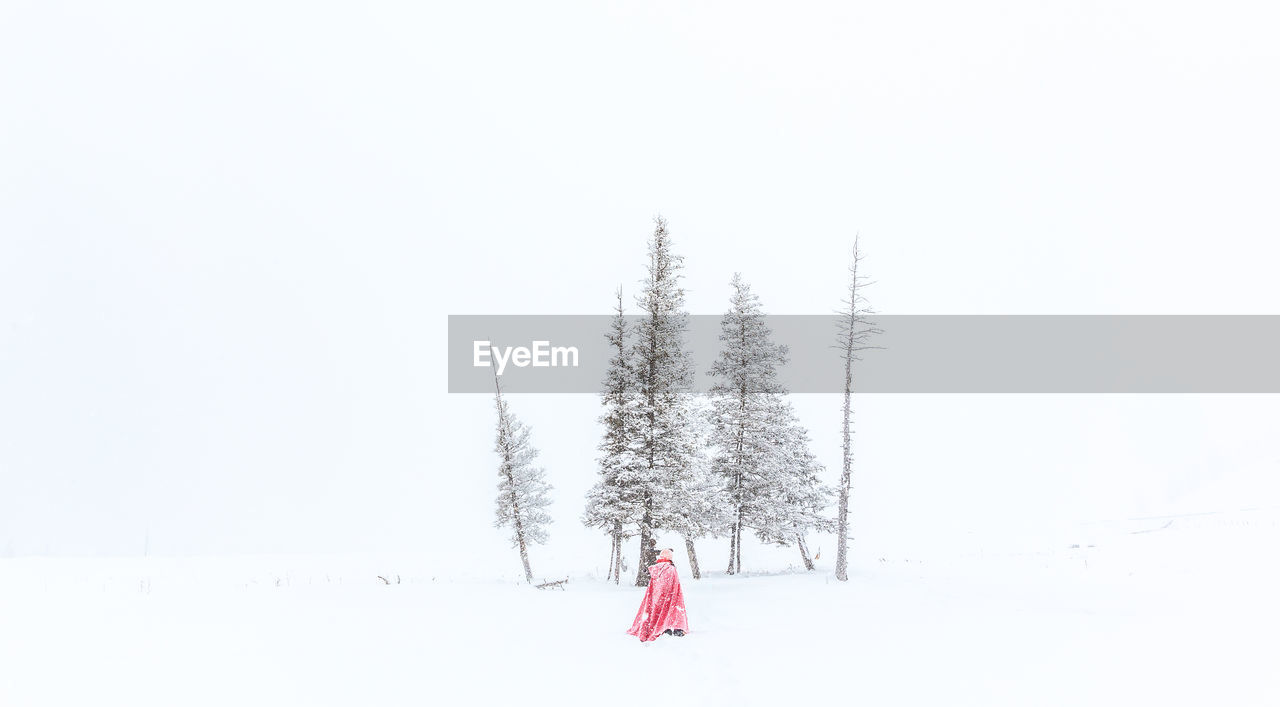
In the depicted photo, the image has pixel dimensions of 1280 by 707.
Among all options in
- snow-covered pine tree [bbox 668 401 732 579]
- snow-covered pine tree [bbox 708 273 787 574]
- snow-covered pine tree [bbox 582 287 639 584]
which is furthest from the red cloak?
snow-covered pine tree [bbox 708 273 787 574]

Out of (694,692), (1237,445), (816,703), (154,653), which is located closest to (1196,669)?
(816,703)

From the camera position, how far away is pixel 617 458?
79.2 feet

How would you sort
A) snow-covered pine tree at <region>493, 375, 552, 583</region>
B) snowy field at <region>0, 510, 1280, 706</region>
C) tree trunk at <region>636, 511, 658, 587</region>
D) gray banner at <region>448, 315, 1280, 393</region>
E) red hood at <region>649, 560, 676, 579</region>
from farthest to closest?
gray banner at <region>448, 315, 1280, 393</region> < snow-covered pine tree at <region>493, 375, 552, 583</region> < tree trunk at <region>636, 511, 658, 587</region> < red hood at <region>649, 560, 676, 579</region> < snowy field at <region>0, 510, 1280, 706</region>

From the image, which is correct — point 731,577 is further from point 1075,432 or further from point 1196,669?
point 1075,432

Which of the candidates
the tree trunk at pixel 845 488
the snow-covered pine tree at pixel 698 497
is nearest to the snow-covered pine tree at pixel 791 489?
the snow-covered pine tree at pixel 698 497

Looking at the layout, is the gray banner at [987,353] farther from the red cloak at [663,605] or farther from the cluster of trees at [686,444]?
the red cloak at [663,605]

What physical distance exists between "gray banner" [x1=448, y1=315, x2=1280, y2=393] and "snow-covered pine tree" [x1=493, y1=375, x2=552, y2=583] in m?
1.79

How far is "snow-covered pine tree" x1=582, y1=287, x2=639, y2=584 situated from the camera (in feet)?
77.7

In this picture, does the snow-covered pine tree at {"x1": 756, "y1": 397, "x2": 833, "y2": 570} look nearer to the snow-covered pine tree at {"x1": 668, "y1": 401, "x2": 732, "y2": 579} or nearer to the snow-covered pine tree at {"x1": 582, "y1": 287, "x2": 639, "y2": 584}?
the snow-covered pine tree at {"x1": 668, "y1": 401, "x2": 732, "y2": 579}

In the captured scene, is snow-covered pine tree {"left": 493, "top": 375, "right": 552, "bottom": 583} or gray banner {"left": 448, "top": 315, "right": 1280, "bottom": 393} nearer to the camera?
snow-covered pine tree {"left": 493, "top": 375, "right": 552, "bottom": 583}

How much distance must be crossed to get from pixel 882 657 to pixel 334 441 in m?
158

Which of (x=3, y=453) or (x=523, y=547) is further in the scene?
(x=3, y=453)

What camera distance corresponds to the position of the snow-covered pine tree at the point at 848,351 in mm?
23750

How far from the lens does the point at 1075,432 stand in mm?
103062
